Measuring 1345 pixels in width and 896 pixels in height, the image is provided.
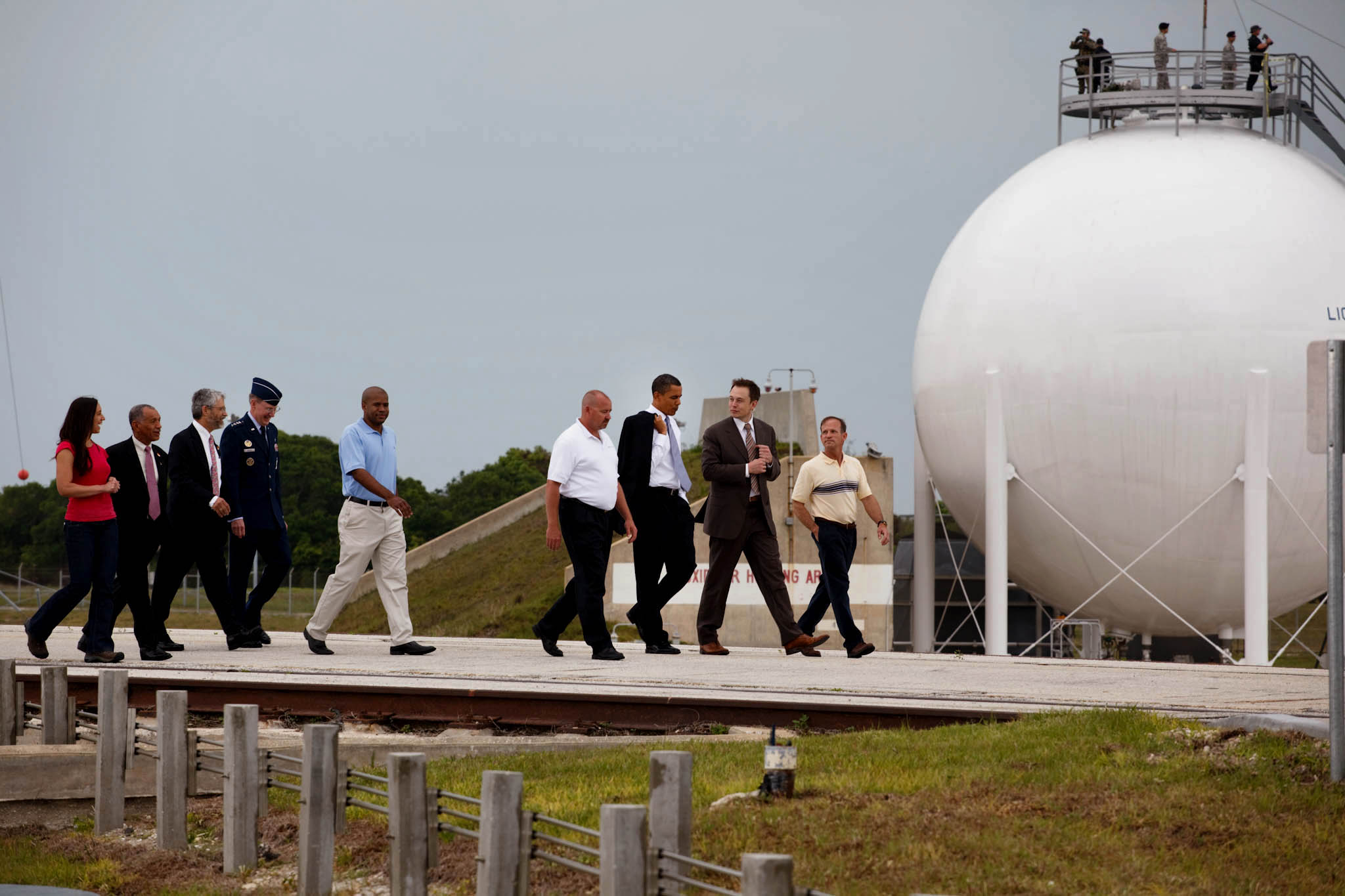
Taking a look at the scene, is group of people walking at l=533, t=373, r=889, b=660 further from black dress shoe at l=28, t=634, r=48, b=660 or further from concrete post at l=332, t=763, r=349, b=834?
concrete post at l=332, t=763, r=349, b=834

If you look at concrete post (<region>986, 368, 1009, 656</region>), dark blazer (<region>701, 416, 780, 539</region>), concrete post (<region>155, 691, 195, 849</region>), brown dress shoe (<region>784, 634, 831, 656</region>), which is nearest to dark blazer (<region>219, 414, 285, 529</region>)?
dark blazer (<region>701, 416, 780, 539</region>)

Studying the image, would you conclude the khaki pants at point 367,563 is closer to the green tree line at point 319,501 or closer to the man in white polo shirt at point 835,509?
the man in white polo shirt at point 835,509

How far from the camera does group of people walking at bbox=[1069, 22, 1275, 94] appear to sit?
22.0 meters

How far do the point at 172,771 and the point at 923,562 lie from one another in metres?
18.1

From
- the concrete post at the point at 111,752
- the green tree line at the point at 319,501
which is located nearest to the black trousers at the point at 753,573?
the concrete post at the point at 111,752

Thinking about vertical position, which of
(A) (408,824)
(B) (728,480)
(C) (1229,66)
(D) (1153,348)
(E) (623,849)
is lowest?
(A) (408,824)

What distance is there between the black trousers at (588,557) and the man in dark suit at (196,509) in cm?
277

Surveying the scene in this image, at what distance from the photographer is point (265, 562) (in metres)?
13.4

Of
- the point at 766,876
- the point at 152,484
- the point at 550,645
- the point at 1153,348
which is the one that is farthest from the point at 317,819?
the point at 1153,348

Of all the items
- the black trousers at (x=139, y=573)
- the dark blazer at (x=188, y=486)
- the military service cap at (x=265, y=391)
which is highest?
the military service cap at (x=265, y=391)

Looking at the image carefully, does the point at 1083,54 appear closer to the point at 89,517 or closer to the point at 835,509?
the point at 835,509

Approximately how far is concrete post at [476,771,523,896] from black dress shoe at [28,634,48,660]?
788cm

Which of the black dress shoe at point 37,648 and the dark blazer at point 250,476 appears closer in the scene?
the black dress shoe at point 37,648

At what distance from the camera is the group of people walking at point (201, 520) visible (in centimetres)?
1141
